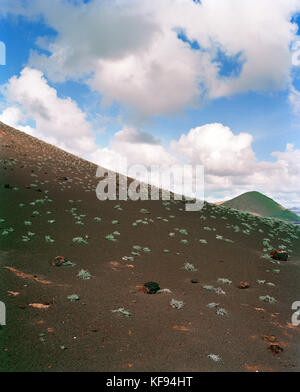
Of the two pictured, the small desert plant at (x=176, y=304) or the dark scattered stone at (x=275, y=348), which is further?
the small desert plant at (x=176, y=304)

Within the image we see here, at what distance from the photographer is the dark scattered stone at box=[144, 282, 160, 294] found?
39.8 ft

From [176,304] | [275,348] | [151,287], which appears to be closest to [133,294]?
[151,287]

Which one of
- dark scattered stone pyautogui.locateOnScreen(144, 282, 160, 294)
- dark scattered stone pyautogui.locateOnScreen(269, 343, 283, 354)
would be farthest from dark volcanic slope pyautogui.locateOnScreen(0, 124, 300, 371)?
dark scattered stone pyautogui.locateOnScreen(144, 282, 160, 294)

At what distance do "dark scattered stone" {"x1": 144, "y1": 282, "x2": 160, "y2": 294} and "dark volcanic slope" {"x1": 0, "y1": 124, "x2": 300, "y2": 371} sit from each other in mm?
321

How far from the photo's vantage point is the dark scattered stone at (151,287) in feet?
39.8

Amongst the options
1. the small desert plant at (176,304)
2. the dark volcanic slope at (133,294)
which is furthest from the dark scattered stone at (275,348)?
the small desert plant at (176,304)

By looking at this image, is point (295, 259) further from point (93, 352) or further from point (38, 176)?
point (38, 176)

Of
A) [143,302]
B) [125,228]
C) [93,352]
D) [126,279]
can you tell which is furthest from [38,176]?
[93,352]

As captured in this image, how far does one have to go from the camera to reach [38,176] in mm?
35719

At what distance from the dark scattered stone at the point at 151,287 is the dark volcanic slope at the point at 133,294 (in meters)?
0.32

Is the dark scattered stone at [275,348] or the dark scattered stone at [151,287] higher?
the dark scattered stone at [151,287]

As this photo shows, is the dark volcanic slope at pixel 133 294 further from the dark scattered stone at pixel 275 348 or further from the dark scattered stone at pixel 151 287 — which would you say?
the dark scattered stone at pixel 151 287
